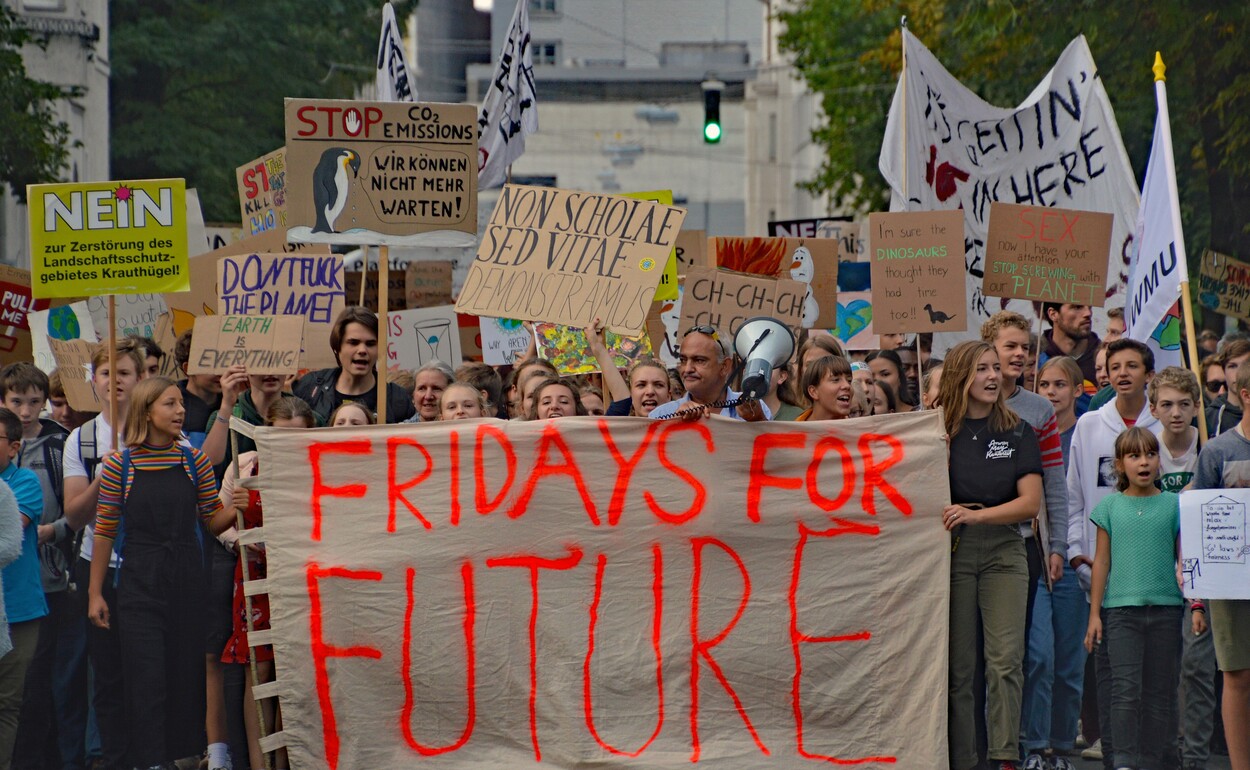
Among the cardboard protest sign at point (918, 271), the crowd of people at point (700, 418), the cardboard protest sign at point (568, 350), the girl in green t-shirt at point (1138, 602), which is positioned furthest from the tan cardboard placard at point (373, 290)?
the girl in green t-shirt at point (1138, 602)

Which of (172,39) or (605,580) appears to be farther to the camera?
(172,39)

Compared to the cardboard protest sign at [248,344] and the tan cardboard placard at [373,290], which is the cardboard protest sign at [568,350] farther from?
the cardboard protest sign at [248,344]

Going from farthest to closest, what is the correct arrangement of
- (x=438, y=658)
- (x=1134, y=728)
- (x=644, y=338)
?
(x=644, y=338)
(x=1134, y=728)
(x=438, y=658)

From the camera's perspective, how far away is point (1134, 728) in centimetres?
748

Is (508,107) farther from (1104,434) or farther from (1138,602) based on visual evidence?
(1138,602)

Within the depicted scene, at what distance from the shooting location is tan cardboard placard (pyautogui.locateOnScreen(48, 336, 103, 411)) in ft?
32.8

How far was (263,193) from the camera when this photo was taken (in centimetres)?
1230

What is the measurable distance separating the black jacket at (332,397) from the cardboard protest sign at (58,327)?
4.19m

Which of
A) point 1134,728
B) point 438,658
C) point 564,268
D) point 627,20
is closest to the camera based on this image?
point 438,658

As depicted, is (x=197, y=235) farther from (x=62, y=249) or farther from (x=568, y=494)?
(x=568, y=494)

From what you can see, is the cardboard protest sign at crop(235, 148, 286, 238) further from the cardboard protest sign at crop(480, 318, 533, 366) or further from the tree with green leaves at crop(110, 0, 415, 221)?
the tree with green leaves at crop(110, 0, 415, 221)

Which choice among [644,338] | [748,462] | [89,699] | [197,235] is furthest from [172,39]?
[748,462]

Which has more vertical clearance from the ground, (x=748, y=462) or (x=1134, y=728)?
(x=748, y=462)

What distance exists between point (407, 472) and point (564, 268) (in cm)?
161
